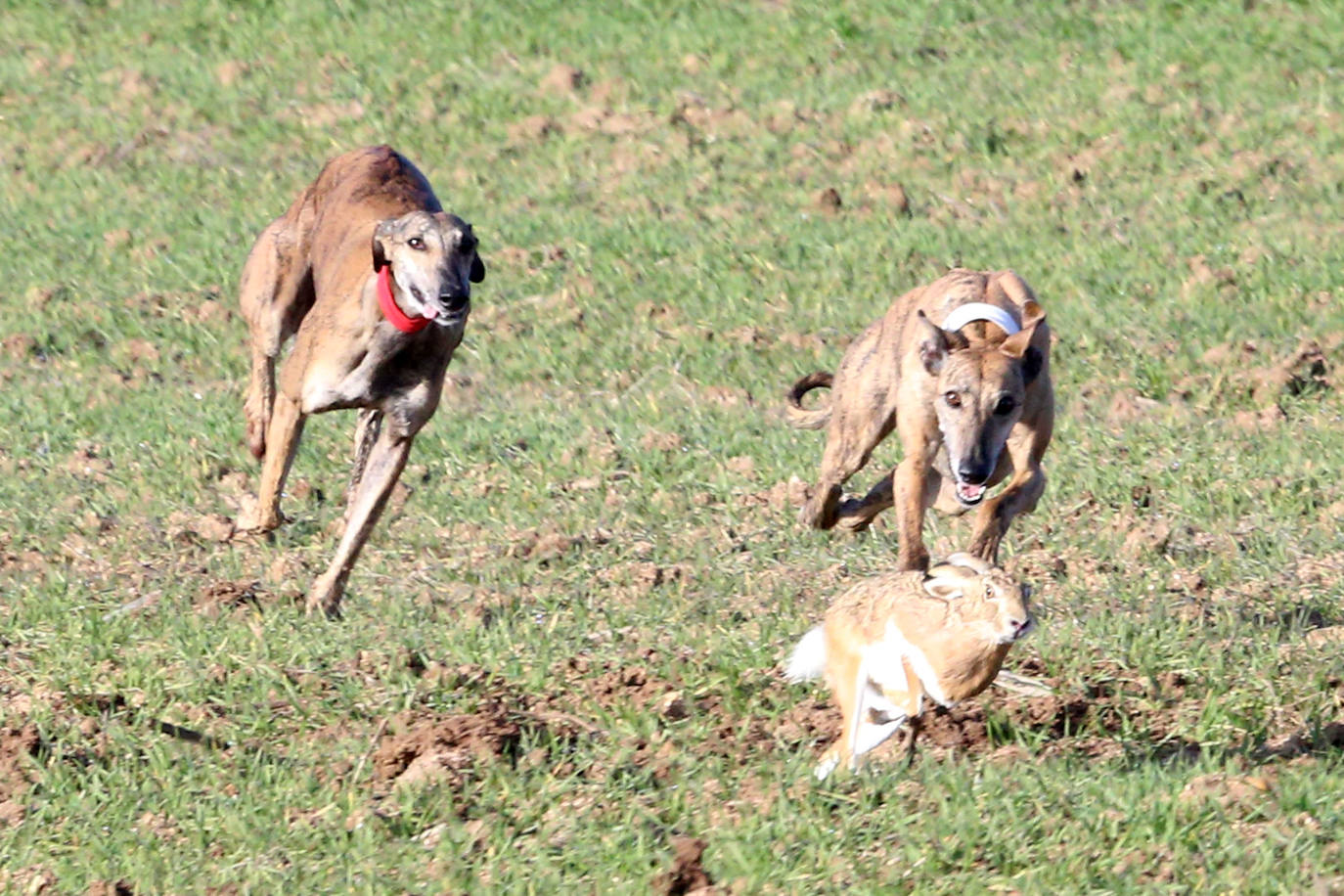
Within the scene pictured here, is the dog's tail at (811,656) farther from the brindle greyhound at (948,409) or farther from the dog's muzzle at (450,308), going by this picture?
the dog's muzzle at (450,308)

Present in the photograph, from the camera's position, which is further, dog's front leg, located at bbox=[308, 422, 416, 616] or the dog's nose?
dog's front leg, located at bbox=[308, 422, 416, 616]

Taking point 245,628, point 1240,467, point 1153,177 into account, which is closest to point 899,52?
point 1153,177

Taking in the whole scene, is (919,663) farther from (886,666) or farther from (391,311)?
(391,311)

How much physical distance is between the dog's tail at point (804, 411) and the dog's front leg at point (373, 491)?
5.40 feet

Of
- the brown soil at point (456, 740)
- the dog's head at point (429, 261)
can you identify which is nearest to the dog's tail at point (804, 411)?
the dog's head at point (429, 261)

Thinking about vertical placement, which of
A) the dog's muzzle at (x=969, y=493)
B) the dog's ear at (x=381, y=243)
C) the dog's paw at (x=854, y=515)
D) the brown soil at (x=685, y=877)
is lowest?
the dog's paw at (x=854, y=515)

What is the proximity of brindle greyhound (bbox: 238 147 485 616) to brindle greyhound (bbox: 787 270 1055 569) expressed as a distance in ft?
4.97

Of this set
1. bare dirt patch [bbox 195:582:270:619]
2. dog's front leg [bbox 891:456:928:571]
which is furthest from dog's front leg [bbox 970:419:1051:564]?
bare dirt patch [bbox 195:582:270:619]

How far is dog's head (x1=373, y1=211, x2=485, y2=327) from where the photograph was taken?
786cm

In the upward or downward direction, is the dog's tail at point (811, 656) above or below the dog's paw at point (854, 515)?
above

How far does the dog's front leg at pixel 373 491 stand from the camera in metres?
8.31

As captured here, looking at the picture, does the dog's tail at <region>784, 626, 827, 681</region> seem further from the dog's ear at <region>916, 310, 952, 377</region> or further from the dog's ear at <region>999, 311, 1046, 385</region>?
the dog's ear at <region>999, 311, 1046, 385</region>

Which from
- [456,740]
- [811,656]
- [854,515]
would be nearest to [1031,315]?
[854,515]

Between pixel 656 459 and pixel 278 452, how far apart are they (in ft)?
6.57
